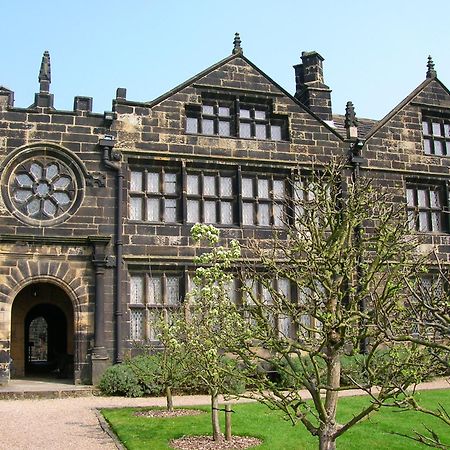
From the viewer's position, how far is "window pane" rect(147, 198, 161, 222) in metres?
18.6

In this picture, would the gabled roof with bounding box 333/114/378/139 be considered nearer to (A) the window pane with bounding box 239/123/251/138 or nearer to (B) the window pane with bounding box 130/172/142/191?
(A) the window pane with bounding box 239/123/251/138

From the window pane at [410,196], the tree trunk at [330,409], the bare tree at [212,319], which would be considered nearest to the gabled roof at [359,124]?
the window pane at [410,196]

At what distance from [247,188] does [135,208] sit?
356cm

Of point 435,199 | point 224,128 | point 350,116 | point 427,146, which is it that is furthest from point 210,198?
point 427,146

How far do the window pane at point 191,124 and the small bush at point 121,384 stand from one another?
24.8 ft

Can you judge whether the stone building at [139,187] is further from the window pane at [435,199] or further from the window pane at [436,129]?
the window pane at [436,129]

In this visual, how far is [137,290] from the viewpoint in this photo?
59.3 feet

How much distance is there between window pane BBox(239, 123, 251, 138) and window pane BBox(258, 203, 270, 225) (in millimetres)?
2300

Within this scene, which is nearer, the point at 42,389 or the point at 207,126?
the point at 42,389

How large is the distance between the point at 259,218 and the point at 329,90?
234 inches

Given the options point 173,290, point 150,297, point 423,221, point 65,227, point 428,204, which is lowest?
point 150,297

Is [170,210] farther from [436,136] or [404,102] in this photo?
[436,136]

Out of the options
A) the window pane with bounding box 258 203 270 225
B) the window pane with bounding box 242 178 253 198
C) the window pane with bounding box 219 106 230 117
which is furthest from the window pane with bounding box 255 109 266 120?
the window pane with bounding box 258 203 270 225

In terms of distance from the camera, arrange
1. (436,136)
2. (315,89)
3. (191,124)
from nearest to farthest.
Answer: (191,124) < (315,89) < (436,136)
